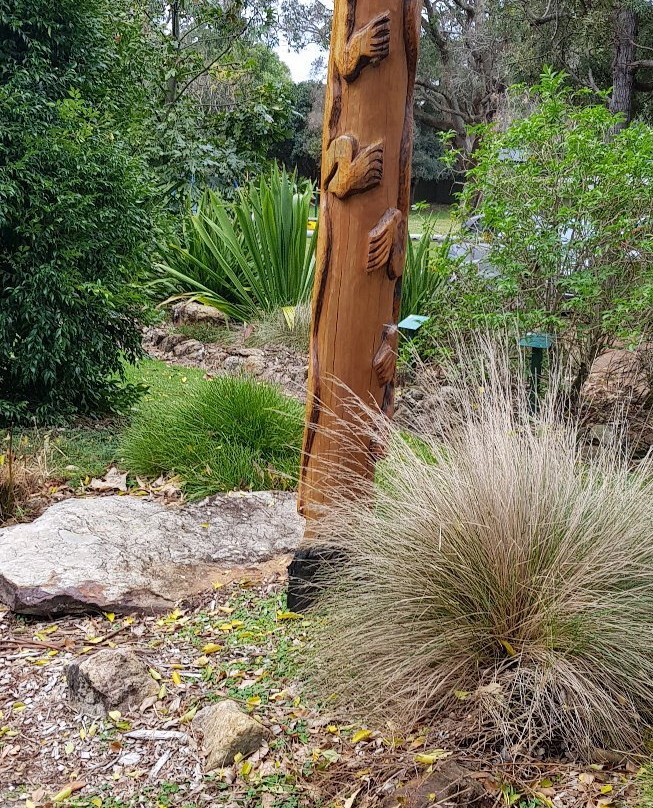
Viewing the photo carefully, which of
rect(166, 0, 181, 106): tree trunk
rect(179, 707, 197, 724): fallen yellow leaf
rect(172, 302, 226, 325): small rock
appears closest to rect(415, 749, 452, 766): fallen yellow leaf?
rect(179, 707, 197, 724): fallen yellow leaf

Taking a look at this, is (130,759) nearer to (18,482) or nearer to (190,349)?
(18,482)

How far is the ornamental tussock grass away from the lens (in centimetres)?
257

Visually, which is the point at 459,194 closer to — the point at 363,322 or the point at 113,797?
the point at 363,322

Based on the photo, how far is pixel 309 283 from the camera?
9625 millimetres

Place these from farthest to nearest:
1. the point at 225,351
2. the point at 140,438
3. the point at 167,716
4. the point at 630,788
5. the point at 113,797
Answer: the point at 225,351
the point at 140,438
the point at 167,716
the point at 113,797
the point at 630,788

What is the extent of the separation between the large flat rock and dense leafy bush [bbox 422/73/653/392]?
7.44 feet

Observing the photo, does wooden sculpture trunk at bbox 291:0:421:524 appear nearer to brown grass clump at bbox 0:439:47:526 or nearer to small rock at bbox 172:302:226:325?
brown grass clump at bbox 0:439:47:526

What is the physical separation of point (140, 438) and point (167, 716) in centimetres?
271


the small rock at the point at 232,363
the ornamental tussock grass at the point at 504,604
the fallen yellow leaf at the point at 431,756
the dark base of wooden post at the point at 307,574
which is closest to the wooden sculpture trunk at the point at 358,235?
the dark base of wooden post at the point at 307,574

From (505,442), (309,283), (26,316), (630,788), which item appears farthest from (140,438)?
(309,283)

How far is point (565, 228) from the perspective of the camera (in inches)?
239

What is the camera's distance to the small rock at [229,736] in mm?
2621

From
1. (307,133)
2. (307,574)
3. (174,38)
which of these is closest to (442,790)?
(307,574)

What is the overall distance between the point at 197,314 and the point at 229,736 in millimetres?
7770
